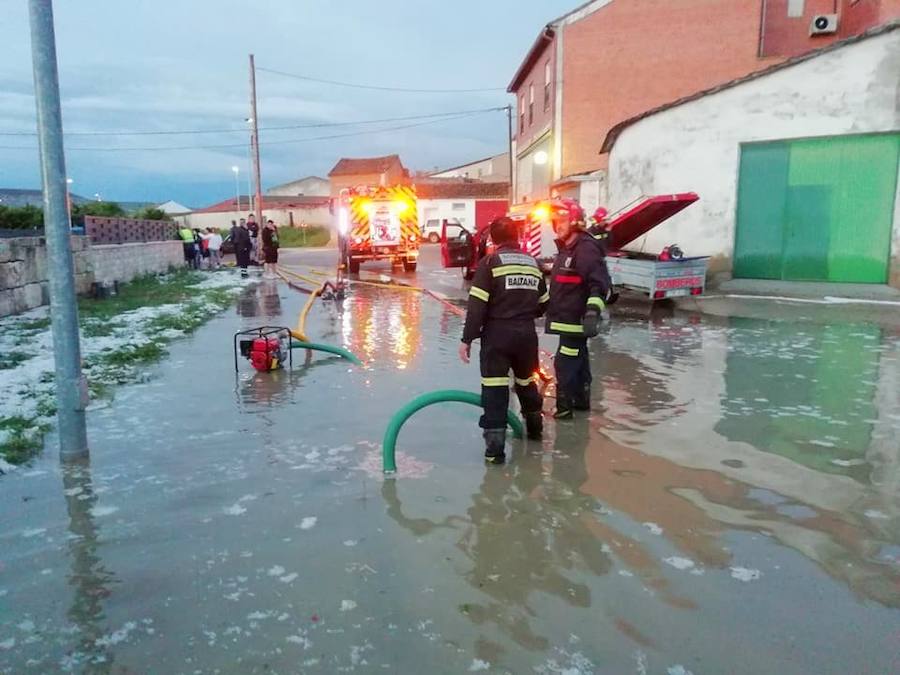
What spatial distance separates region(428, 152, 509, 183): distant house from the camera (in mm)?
68188

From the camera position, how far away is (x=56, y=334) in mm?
4453

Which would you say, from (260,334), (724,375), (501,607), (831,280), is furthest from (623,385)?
(831,280)

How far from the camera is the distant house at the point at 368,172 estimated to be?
76438 millimetres

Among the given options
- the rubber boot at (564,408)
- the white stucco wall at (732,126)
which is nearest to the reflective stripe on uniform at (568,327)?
the rubber boot at (564,408)

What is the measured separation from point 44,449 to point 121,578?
2.25 meters

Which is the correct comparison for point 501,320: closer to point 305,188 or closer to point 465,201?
point 465,201

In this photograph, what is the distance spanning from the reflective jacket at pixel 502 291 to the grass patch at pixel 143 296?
8618mm

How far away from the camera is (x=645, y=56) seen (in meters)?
22.9

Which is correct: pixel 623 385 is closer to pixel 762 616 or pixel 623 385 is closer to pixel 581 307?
pixel 581 307

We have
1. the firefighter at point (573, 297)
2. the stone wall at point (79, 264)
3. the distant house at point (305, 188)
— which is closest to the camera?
the firefighter at point (573, 297)

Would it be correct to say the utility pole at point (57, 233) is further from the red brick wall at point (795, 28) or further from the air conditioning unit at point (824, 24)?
the air conditioning unit at point (824, 24)

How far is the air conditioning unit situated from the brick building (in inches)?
11.5

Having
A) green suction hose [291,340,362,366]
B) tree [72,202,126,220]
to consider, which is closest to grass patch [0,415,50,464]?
green suction hose [291,340,362,366]

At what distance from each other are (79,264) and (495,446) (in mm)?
12374
